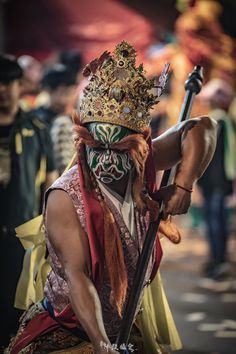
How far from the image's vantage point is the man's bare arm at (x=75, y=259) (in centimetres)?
285

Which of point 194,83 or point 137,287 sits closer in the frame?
point 137,287

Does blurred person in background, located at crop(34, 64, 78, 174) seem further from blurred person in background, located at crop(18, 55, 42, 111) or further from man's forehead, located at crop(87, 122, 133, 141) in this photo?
man's forehead, located at crop(87, 122, 133, 141)

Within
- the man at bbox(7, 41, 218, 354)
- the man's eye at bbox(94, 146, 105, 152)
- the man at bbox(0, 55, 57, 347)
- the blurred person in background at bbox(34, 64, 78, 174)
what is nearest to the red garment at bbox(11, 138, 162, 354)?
the man at bbox(7, 41, 218, 354)

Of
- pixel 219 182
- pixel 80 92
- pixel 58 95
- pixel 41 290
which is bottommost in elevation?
pixel 41 290

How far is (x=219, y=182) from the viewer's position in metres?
7.77

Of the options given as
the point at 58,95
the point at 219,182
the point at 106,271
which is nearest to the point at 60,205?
the point at 106,271

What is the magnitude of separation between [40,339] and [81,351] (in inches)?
6.9

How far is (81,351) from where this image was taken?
10.3ft

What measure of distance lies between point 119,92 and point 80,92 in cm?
242

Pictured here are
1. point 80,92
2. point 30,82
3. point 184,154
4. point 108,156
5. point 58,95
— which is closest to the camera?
point 108,156

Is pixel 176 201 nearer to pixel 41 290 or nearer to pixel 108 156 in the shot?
pixel 108 156

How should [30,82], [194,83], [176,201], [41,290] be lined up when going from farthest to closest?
1. [30,82]
2. [41,290]
3. [194,83]
4. [176,201]

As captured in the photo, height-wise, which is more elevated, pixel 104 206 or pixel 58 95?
pixel 58 95

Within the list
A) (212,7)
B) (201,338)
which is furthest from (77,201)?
(212,7)
